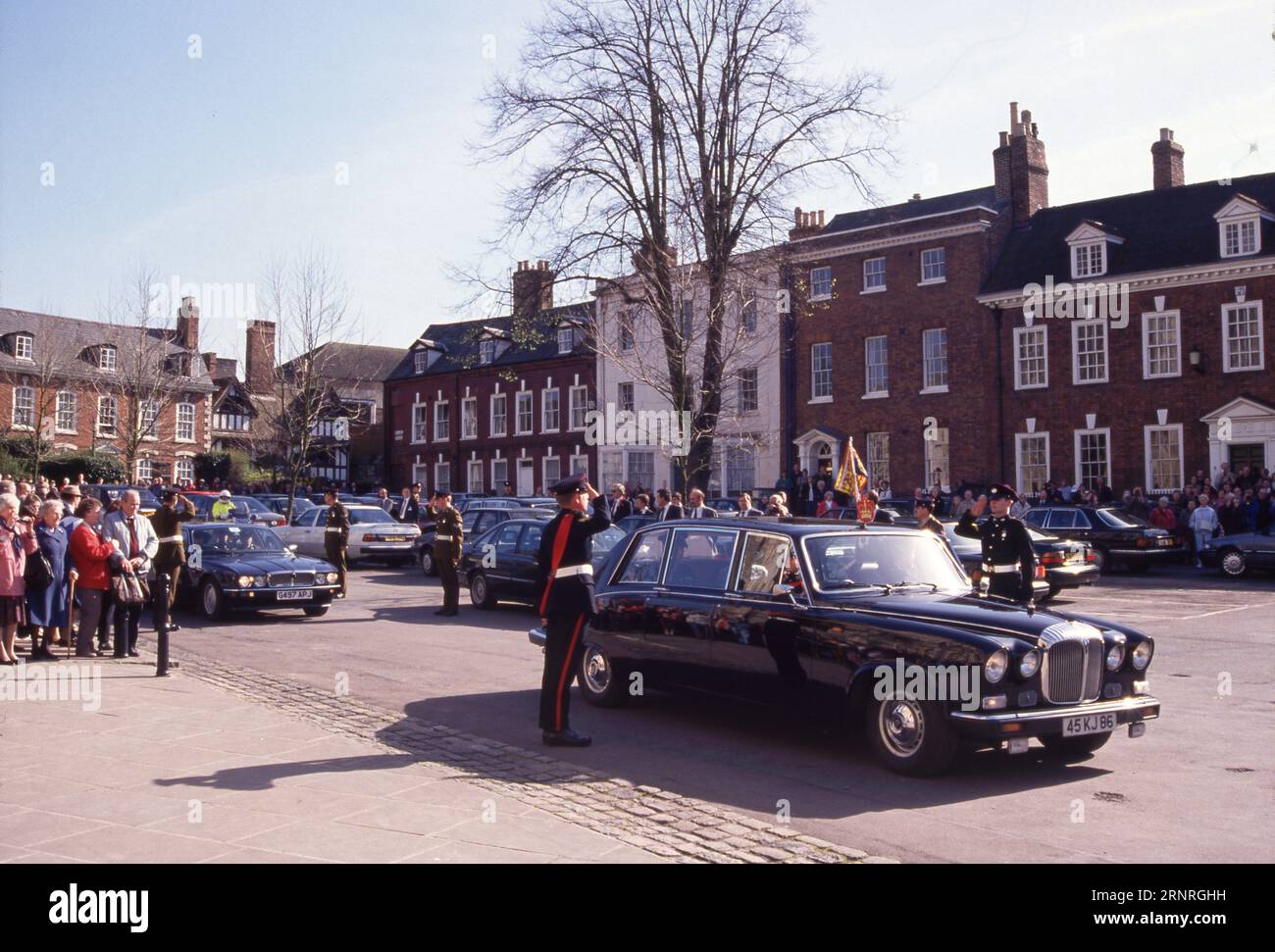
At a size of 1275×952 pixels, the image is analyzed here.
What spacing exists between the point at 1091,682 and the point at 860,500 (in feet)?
43.7

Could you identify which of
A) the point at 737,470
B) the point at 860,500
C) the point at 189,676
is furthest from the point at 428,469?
the point at 189,676

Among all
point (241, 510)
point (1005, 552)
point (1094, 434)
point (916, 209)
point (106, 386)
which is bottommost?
point (1005, 552)

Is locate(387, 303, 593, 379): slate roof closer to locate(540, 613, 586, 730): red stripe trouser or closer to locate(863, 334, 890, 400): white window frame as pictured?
locate(863, 334, 890, 400): white window frame

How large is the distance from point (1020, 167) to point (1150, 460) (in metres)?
11.3

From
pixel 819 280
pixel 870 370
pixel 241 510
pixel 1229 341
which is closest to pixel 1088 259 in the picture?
pixel 1229 341

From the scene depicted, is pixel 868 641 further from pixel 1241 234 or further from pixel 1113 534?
pixel 1241 234

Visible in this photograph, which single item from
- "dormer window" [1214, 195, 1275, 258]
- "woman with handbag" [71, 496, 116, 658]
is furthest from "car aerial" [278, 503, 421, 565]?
"dormer window" [1214, 195, 1275, 258]

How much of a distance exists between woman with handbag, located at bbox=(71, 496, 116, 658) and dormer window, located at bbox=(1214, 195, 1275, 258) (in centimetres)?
3062

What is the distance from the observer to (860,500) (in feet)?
67.6

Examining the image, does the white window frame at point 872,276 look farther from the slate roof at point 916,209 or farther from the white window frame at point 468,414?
the white window frame at point 468,414

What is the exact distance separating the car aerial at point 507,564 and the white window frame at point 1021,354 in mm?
22026

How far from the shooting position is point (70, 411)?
56844 mm

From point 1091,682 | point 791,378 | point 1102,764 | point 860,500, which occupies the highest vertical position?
point 791,378

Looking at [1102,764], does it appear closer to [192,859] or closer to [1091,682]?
[1091,682]
